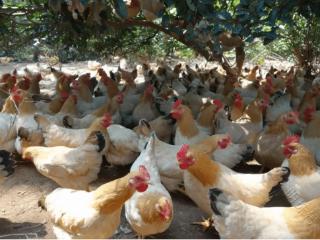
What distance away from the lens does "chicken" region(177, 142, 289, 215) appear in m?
3.57

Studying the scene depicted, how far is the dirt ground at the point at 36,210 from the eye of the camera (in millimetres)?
3887

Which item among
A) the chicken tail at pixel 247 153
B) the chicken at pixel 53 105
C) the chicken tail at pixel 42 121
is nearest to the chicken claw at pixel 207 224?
the chicken tail at pixel 247 153

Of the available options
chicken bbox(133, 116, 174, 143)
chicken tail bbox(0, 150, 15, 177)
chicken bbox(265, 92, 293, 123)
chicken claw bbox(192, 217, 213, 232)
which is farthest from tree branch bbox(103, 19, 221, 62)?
chicken claw bbox(192, 217, 213, 232)

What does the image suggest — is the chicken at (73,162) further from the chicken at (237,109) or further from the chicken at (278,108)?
the chicken at (278,108)

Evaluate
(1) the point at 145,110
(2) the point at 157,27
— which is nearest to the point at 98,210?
(1) the point at 145,110

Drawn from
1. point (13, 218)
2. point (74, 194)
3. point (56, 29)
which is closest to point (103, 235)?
point (74, 194)

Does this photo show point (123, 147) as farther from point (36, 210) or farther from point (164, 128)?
point (36, 210)

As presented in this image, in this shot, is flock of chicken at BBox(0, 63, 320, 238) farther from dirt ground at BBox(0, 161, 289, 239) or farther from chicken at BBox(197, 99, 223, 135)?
dirt ground at BBox(0, 161, 289, 239)

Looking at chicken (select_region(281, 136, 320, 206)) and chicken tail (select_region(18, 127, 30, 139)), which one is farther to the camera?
chicken tail (select_region(18, 127, 30, 139))

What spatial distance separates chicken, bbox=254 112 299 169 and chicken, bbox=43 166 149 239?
6.50 ft

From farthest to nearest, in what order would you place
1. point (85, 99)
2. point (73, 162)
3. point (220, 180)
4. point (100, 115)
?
point (85, 99), point (100, 115), point (73, 162), point (220, 180)

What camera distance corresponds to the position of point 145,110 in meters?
6.10

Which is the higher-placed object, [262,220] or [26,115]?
[262,220]

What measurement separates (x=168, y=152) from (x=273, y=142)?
1.17m
